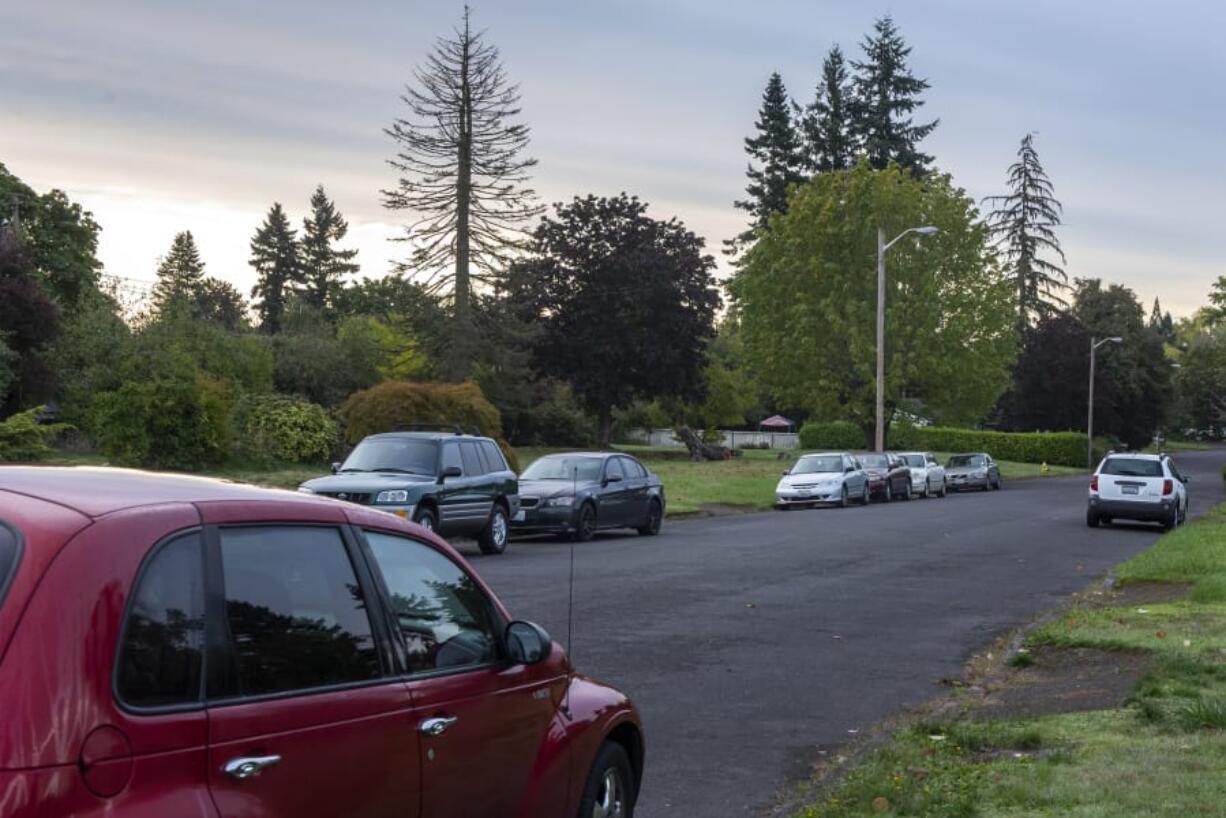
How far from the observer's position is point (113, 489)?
395 centimetres

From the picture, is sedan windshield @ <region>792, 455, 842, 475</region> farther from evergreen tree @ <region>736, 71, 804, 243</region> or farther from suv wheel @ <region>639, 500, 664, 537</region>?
evergreen tree @ <region>736, 71, 804, 243</region>

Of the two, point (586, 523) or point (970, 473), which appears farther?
point (970, 473)

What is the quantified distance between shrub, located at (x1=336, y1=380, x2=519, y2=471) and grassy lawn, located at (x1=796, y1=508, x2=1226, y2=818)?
80.3 feet

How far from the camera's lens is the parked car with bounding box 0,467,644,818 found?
10.9ft

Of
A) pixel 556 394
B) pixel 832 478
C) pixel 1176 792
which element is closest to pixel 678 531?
pixel 832 478

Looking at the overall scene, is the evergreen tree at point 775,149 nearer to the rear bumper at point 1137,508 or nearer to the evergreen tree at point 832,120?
the evergreen tree at point 832,120

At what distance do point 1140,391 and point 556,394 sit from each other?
1850 inches

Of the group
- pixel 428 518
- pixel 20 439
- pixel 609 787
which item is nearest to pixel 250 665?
pixel 609 787

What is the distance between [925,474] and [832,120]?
42.6 m

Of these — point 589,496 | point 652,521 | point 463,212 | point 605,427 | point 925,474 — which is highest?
point 463,212

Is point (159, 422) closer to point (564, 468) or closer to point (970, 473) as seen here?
point (564, 468)

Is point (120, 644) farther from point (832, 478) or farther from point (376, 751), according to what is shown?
point (832, 478)

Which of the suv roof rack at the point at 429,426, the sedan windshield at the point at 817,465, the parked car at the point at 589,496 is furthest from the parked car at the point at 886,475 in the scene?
the suv roof rack at the point at 429,426

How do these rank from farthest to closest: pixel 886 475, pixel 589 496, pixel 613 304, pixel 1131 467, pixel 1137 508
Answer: pixel 613 304
pixel 886 475
pixel 1131 467
pixel 1137 508
pixel 589 496
